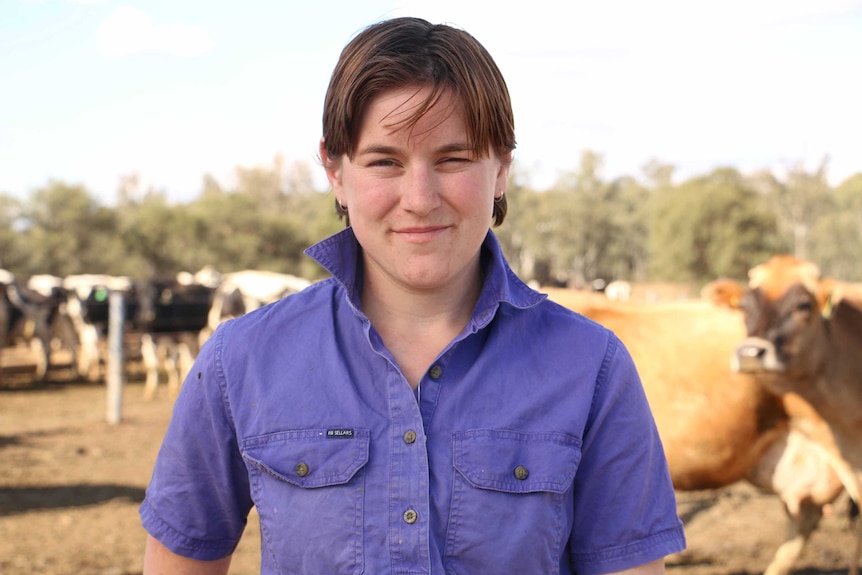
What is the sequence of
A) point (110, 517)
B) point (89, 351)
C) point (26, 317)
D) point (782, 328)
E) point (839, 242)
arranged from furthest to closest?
point (839, 242) < point (89, 351) < point (26, 317) < point (110, 517) < point (782, 328)

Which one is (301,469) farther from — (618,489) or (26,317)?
Answer: (26,317)

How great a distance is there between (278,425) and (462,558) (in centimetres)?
39

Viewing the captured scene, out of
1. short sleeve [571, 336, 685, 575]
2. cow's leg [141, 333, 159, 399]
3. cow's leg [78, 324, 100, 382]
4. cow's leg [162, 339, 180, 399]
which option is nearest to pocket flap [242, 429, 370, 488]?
short sleeve [571, 336, 685, 575]

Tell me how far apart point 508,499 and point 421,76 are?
0.74 metres

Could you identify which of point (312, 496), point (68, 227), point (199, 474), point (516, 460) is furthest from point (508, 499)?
point (68, 227)

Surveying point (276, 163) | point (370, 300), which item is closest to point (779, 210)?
point (370, 300)

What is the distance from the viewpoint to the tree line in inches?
1421

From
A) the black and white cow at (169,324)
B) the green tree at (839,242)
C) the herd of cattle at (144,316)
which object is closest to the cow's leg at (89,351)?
the herd of cattle at (144,316)

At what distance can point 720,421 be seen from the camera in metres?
4.94

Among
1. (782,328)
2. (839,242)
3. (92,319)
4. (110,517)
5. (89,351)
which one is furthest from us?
(839,242)

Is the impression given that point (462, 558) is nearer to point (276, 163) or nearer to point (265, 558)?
point (265, 558)

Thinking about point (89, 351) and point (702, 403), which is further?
point (89, 351)

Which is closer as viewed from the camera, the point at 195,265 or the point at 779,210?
the point at 195,265

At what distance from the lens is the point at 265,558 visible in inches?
59.1
